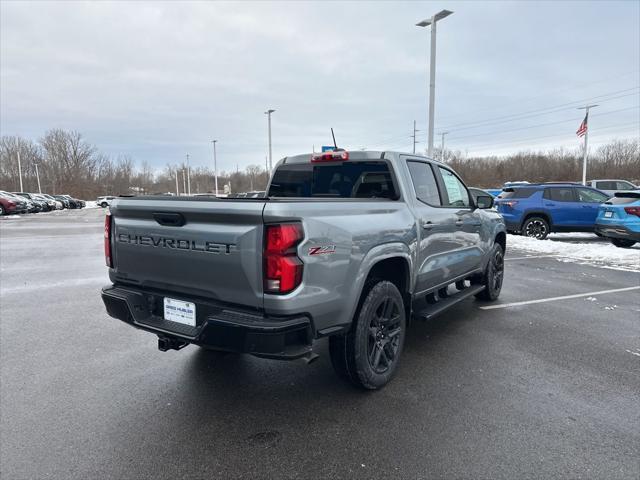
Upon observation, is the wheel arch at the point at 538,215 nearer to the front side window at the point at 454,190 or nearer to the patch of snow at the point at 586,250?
the patch of snow at the point at 586,250

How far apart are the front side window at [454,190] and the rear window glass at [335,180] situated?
1.07 metres

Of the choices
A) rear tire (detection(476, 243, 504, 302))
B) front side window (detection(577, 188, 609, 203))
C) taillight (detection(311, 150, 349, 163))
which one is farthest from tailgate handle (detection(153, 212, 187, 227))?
front side window (detection(577, 188, 609, 203))

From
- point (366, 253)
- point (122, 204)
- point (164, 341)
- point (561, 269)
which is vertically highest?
point (122, 204)

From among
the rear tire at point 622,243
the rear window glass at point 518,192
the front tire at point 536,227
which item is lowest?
the rear tire at point 622,243

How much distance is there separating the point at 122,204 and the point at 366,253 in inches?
76.6

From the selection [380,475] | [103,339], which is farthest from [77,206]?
[380,475]

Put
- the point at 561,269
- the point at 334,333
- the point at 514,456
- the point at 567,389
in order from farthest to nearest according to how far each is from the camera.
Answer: the point at 561,269, the point at 567,389, the point at 334,333, the point at 514,456

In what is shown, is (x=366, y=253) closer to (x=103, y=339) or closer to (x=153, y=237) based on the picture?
(x=153, y=237)

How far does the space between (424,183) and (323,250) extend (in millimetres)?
2065

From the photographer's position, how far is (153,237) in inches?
118

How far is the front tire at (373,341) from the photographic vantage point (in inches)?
124

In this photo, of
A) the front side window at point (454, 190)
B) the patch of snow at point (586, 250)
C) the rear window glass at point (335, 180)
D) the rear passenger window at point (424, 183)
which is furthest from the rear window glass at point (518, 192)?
the rear window glass at point (335, 180)

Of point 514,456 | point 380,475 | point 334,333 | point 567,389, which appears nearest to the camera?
point 380,475

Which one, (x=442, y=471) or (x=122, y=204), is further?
(x=122, y=204)
